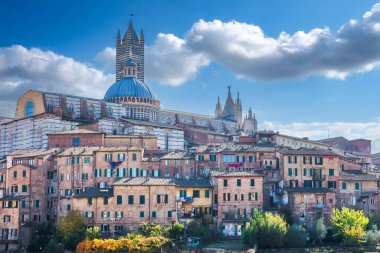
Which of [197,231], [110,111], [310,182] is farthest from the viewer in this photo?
[110,111]

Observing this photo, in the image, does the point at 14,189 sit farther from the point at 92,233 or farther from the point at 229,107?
the point at 229,107

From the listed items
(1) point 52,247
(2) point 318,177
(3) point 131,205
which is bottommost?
(1) point 52,247

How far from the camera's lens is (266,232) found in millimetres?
54250

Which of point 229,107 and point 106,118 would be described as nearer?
point 106,118

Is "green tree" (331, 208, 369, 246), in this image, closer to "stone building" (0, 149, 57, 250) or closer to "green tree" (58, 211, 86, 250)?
"green tree" (58, 211, 86, 250)

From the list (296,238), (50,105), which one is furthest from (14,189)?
(296,238)

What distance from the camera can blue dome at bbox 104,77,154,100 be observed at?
329 ft

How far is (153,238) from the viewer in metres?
54.6

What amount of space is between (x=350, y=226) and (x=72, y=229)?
85.7ft

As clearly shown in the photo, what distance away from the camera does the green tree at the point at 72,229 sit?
56875 mm

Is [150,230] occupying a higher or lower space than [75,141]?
lower

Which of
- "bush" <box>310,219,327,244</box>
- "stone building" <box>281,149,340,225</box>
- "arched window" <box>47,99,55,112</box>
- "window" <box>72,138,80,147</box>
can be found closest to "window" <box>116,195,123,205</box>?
"window" <box>72,138,80,147</box>

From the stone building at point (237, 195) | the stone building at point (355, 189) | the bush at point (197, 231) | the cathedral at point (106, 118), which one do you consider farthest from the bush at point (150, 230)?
the cathedral at point (106, 118)

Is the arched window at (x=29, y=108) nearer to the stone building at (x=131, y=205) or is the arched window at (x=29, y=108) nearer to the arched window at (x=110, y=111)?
the arched window at (x=110, y=111)
